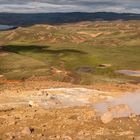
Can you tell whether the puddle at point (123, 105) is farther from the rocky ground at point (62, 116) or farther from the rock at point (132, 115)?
the rock at point (132, 115)

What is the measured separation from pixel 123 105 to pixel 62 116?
533cm

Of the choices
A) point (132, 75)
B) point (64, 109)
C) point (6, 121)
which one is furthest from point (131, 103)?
point (132, 75)

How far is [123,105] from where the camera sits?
35531mm

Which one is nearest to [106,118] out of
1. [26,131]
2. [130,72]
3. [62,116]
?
[62,116]

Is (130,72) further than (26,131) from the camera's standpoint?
Yes

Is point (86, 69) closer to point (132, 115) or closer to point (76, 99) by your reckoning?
point (76, 99)

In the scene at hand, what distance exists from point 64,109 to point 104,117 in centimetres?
602

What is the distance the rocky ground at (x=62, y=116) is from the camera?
92.8 feet

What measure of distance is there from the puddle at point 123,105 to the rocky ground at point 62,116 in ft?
0.44

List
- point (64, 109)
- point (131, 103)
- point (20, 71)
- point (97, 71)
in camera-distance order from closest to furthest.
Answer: point (64, 109) < point (131, 103) < point (20, 71) < point (97, 71)

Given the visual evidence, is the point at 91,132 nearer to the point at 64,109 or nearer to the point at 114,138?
the point at 114,138

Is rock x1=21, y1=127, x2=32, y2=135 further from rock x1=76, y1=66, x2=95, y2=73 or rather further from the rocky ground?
rock x1=76, y1=66, x2=95, y2=73

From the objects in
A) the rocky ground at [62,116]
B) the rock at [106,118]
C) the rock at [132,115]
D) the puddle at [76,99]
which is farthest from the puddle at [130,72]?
the rock at [106,118]

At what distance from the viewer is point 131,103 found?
136 ft
